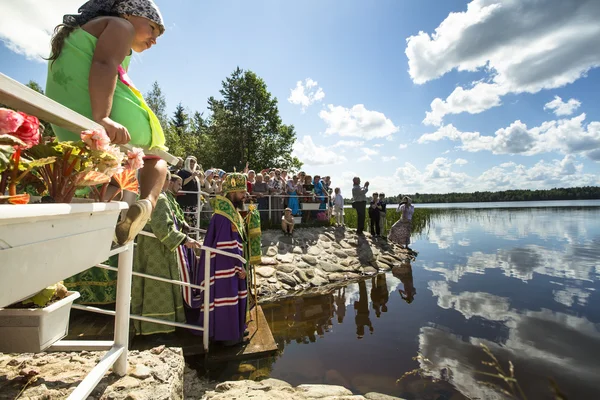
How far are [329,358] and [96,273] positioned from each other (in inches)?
131

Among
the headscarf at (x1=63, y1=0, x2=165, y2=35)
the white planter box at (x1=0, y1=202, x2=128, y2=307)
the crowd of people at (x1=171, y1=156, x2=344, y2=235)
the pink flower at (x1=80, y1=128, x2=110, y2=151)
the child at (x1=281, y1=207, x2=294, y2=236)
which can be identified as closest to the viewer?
the white planter box at (x1=0, y1=202, x2=128, y2=307)

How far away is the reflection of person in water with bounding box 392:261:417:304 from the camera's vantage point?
7.55 metres

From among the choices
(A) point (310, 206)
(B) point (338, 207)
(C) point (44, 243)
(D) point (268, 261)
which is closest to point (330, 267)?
(D) point (268, 261)

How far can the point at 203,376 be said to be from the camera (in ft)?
11.1

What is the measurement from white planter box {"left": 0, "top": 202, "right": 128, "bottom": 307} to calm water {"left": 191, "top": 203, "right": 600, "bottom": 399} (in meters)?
3.08

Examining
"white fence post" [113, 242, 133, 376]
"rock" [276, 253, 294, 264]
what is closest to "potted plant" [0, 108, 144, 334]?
"white fence post" [113, 242, 133, 376]

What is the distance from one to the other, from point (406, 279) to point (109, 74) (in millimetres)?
9405

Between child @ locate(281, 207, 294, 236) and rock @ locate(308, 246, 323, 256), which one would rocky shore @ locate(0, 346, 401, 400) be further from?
child @ locate(281, 207, 294, 236)

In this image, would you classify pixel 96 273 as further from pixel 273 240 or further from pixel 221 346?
pixel 273 240

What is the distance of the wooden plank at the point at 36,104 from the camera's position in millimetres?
785

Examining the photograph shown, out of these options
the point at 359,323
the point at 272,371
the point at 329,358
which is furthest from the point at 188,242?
the point at 359,323

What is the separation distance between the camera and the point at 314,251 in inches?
390

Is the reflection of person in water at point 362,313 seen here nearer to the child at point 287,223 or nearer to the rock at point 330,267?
the rock at point 330,267

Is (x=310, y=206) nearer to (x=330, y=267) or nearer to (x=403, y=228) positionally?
(x=330, y=267)
